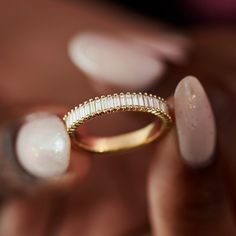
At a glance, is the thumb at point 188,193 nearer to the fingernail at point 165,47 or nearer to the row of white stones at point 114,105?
the row of white stones at point 114,105

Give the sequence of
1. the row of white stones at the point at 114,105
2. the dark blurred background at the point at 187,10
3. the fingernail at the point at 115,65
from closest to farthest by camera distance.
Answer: the row of white stones at the point at 114,105, the fingernail at the point at 115,65, the dark blurred background at the point at 187,10

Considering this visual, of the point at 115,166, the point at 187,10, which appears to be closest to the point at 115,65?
the point at 115,166

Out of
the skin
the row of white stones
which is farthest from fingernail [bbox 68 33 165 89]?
the row of white stones

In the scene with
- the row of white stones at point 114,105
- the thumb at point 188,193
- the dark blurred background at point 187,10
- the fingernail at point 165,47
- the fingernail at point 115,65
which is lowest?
the thumb at point 188,193

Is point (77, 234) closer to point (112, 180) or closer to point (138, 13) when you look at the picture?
point (112, 180)

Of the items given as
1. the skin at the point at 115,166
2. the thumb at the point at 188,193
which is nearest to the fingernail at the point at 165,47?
the skin at the point at 115,166

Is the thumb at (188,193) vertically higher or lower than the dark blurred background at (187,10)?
lower

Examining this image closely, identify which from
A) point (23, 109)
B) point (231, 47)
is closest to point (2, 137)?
point (23, 109)
